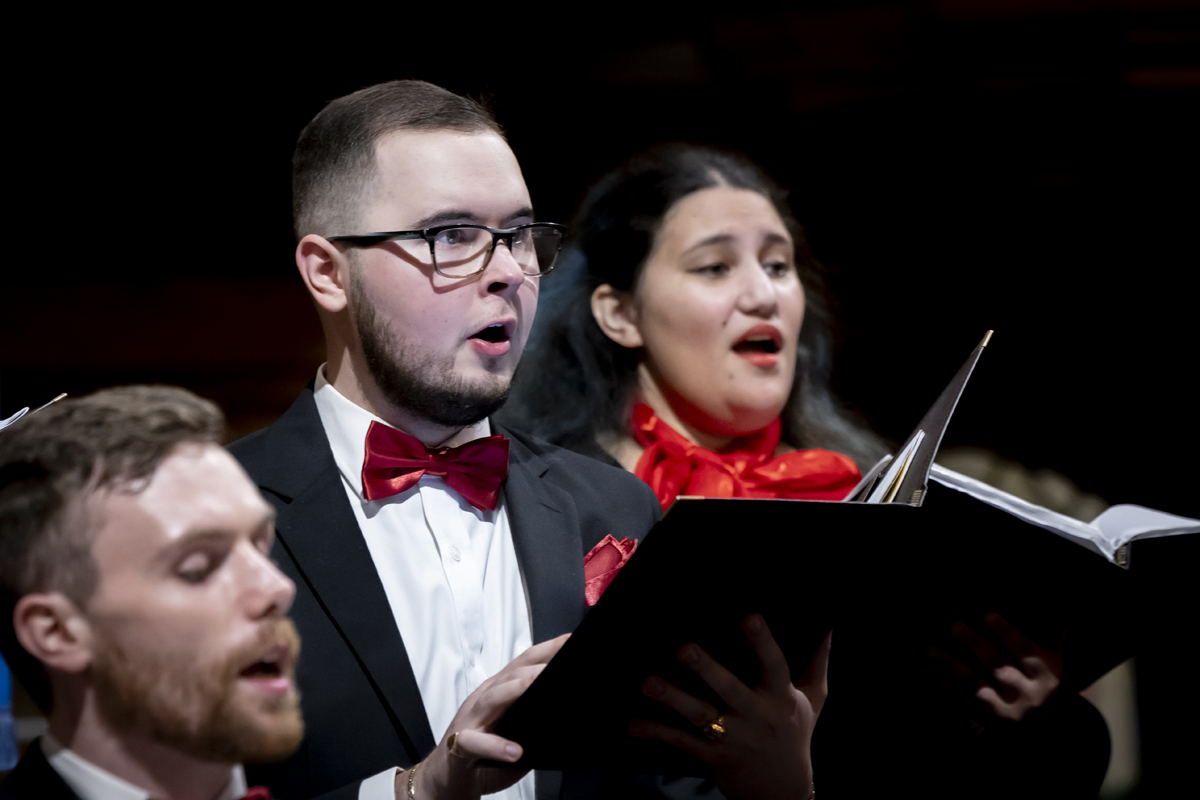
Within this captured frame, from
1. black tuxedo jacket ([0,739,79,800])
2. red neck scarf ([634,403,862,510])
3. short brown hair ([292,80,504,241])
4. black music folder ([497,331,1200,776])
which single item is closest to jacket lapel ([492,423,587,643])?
black music folder ([497,331,1200,776])

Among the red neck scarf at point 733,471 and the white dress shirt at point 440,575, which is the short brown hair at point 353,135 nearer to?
the white dress shirt at point 440,575

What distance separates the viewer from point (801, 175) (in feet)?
10.8

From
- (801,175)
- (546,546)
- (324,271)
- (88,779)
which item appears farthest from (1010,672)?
(801,175)

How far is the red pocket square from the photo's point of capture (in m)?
1.50

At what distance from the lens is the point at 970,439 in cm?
362

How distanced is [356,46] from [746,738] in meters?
1.82

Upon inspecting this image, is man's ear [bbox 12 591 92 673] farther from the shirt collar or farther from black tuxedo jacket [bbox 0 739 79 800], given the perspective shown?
the shirt collar

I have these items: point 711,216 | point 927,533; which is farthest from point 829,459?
point 927,533

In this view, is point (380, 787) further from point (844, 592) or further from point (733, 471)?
point (733, 471)

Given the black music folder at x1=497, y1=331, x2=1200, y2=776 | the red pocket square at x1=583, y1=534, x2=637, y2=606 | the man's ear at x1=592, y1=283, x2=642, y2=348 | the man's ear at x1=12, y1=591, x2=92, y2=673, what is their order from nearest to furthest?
1. the man's ear at x1=12, y1=591, x2=92, y2=673
2. the black music folder at x1=497, y1=331, x2=1200, y2=776
3. the red pocket square at x1=583, y1=534, x2=637, y2=606
4. the man's ear at x1=592, y1=283, x2=642, y2=348

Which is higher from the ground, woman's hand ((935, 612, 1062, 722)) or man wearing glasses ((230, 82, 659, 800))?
man wearing glasses ((230, 82, 659, 800))

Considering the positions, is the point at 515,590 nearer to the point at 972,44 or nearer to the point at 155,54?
the point at 155,54

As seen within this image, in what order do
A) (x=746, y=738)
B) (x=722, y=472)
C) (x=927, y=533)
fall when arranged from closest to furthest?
(x=746, y=738) < (x=927, y=533) < (x=722, y=472)

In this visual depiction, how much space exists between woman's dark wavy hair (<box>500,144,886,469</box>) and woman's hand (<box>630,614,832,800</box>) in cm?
90
